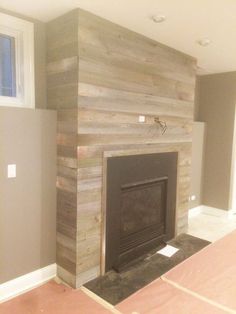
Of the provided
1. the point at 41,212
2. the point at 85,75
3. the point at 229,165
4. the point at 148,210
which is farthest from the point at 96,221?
the point at 229,165

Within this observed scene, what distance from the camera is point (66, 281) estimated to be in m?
2.48

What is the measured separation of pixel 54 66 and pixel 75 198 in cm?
121

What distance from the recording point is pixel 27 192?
234 cm

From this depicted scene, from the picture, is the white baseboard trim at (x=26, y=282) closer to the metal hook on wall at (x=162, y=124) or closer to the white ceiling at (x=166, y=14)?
the metal hook on wall at (x=162, y=124)

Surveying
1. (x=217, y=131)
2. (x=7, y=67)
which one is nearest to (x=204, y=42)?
(x=217, y=131)

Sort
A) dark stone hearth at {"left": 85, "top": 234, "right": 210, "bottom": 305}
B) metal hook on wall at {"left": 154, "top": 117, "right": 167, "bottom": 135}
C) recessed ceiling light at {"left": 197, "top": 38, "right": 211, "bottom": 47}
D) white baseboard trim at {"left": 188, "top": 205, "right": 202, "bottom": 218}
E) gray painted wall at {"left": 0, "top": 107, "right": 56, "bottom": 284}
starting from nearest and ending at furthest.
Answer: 1. gray painted wall at {"left": 0, "top": 107, "right": 56, "bottom": 284}
2. dark stone hearth at {"left": 85, "top": 234, "right": 210, "bottom": 305}
3. recessed ceiling light at {"left": 197, "top": 38, "right": 211, "bottom": 47}
4. metal hook on wall at {"left": 154, "top": 117, "right": 167, "bottom": 135}
5. white baseboard trim at {"left": 188, "top": 205, "right": 202, "bottom": 218}

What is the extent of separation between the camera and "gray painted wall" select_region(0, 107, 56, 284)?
221cm

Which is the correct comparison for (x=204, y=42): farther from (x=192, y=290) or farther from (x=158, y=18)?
(x=192, y=290)

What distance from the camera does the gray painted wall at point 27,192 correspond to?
7.23 ft

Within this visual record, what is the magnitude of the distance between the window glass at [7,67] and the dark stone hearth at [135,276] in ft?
6.23

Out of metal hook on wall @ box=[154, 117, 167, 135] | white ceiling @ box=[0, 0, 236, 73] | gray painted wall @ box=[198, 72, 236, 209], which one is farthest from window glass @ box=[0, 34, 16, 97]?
gray painted wall @ box=[198, 72, 236, 209]

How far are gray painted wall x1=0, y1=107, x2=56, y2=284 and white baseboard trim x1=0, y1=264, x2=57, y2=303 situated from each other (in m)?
0.05

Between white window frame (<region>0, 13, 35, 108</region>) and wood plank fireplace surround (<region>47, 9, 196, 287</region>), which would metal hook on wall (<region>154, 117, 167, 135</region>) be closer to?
wood plank fireplace surround (<region>47, 9, 196, 287</region>)

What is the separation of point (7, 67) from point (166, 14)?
1.46 metres
